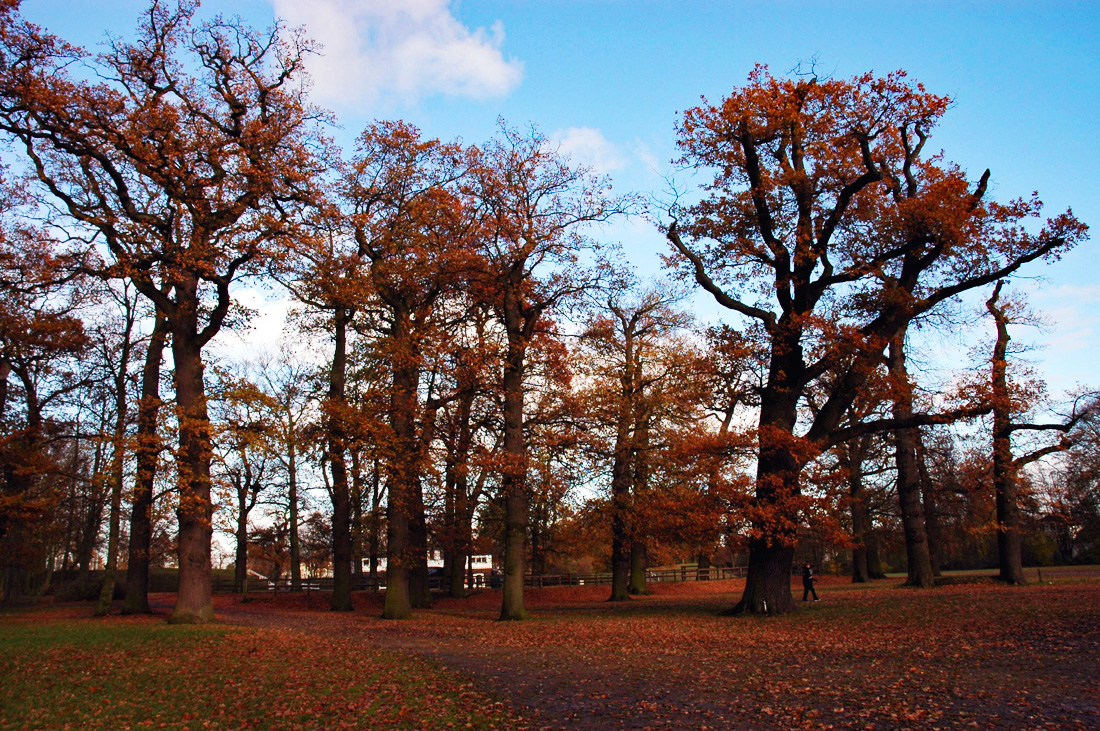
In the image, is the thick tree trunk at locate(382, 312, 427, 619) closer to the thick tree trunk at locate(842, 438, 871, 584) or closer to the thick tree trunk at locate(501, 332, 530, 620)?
the thick tree trunk at locate(501, 332, 530, 620)

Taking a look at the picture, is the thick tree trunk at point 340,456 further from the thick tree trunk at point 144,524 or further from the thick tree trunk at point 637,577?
the thick tree trunk at point 637,577

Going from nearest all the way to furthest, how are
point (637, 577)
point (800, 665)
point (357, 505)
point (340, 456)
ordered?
point (800, 665)
point (340, 456)
point (357, 505)
point (637, 577)

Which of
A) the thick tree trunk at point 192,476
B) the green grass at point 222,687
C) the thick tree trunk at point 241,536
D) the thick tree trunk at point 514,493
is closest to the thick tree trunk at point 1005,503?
the thick tree trunk at point 514,493

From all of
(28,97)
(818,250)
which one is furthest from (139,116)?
(818,250)

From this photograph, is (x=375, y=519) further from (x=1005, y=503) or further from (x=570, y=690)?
(x=1005, y=503)

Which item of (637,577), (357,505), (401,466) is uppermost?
(401,466)

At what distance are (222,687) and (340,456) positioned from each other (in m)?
11.5

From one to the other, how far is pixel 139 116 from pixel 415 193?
789 centimetres

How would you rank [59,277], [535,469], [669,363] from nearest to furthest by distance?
[59,277] → [535,469] → [669,363]

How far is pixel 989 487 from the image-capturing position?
80.3 feet

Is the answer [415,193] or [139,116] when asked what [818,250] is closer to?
[415,193]

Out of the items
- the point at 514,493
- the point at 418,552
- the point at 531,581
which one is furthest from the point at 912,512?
the point at 531,581

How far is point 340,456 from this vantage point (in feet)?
67.8

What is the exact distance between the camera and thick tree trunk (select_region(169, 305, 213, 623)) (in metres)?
17.4
